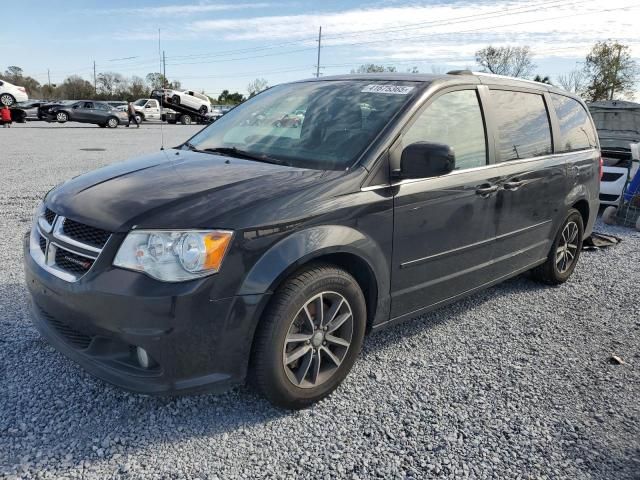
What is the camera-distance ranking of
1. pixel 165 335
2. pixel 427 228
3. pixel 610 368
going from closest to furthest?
1. pixel 165 335
2. pixel 427 228
3. pixel 610 368

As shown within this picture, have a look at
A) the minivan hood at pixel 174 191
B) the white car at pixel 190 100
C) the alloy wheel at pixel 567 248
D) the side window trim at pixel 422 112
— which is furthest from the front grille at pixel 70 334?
the white car at pixel 190 100

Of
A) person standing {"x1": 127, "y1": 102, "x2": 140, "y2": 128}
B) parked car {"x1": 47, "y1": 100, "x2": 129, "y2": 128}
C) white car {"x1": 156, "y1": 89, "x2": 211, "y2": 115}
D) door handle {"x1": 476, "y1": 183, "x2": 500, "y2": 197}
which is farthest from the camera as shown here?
white car {"x1": 156, "y1": 89, "x2": 211, "y2": 115}

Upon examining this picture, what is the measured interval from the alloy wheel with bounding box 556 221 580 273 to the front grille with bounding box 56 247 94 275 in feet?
13.4

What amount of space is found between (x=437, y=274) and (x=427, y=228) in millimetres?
355

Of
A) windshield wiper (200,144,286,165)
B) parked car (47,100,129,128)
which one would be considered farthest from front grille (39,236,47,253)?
parked car (47,100,129,128)

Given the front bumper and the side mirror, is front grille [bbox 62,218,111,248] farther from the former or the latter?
the side mirror

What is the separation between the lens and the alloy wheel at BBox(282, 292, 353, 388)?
2709 millimetres

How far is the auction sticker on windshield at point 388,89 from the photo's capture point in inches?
132

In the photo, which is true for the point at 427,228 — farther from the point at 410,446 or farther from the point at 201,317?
the point at 201,317

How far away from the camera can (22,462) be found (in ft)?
7.61

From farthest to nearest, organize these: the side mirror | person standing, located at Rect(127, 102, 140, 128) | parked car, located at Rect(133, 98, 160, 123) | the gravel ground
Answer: parked car, located at Rect(133, 98, 160, 123)
person standing, located at Rect(127, 102, 140, 128)
the side mirror
the gravel ground

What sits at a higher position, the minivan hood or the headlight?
the minivan hood

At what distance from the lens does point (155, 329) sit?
90.6 inches

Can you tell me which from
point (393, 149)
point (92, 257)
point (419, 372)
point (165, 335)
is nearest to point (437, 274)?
point (419, 372)
